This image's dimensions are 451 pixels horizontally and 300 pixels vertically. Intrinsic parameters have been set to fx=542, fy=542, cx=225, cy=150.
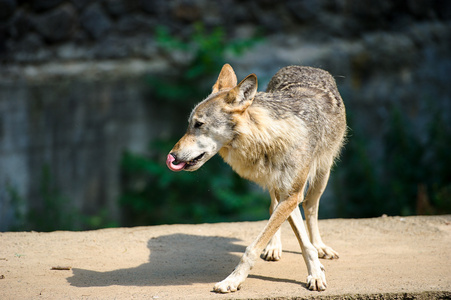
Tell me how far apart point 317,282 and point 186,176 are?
5041 millimetres

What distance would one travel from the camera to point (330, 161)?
18.5 ft

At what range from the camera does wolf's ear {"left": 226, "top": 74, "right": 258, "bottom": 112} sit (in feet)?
15.3

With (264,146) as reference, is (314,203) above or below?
below

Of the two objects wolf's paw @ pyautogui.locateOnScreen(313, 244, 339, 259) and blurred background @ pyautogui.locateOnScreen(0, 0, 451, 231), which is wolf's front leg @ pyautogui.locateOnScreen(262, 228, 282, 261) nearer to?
wolf's paw @ pyautogui.locateOnScreen(313, 244, 339, 259)

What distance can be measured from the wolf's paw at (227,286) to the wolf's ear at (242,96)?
1.45 meters

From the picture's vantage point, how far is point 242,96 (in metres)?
4.68

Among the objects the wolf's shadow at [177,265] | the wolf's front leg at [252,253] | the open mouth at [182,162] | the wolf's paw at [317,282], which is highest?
the open mouth at [182,162]

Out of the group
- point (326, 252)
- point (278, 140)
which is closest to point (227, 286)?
point (278, 140)

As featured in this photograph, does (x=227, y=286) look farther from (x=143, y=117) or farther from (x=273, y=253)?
(x=143, y=117)

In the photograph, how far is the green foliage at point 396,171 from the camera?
9336 millimetres

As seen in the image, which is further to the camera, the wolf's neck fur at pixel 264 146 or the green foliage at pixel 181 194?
the green foliage at pixel 181 194

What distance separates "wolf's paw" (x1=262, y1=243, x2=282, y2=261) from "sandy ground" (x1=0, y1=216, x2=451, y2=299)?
0.06 metres

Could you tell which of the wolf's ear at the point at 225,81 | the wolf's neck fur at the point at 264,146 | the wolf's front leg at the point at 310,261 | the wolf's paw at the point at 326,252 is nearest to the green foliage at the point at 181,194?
the wolf's paw at the point at 326,252

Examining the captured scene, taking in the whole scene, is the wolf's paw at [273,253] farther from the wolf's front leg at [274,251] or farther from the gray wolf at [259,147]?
the gray wolf at [259,147]
